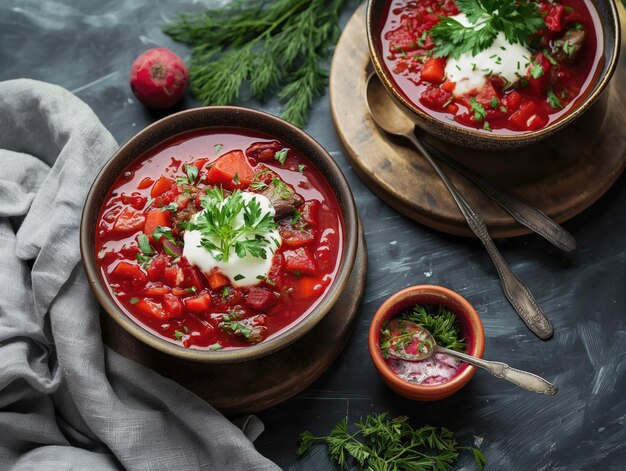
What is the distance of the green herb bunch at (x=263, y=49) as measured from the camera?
15.7ft

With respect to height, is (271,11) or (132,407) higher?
(271,11)

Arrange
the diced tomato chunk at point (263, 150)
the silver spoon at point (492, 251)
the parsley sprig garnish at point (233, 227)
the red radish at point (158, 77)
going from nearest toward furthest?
the parsley sprig garnish at point (233, 227) → the diced tomato chunk at point (263, 150) → the silver spoon at point (492, 251) → the red radish at point (158, 77)

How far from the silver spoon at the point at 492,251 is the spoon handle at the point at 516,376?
0.43 metres

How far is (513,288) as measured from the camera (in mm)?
4508

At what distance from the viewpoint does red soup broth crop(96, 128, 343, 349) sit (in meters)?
3.93

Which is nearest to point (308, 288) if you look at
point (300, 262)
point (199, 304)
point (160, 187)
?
point (300, 262)

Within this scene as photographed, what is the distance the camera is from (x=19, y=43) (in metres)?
4.95

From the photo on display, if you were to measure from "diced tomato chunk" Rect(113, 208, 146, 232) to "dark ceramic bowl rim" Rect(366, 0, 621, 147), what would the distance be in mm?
1406

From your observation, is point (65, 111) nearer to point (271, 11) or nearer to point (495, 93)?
point (271, 11)

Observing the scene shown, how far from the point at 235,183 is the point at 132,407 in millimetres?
1224

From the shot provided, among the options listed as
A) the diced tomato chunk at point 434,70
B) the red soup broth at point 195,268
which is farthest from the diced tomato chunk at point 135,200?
the diced tomato chunk at point 434,70

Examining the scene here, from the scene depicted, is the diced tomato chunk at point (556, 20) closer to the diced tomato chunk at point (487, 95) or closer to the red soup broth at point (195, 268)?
the diced tomato chunk at point (487, 95)

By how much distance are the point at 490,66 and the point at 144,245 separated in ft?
6.53

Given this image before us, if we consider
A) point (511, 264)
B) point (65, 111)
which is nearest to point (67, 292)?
point (65, 111)
